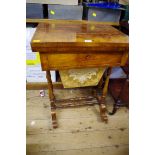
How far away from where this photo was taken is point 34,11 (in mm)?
1587

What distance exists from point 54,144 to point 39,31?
80 centimetres

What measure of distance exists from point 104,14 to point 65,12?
34cm

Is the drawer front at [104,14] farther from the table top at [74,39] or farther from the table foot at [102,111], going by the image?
the table foot at [102,111]

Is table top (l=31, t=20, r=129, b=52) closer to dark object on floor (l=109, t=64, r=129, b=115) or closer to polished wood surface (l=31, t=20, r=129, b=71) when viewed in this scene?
polished wood surface (l=31, t=20, r=129, b=71)

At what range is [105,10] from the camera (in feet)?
5.29

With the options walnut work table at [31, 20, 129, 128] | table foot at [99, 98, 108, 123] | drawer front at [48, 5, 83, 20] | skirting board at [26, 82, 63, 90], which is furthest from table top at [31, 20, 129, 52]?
skirting board at [26, 82, 63, 90]

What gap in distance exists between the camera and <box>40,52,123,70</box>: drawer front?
114 centimetres

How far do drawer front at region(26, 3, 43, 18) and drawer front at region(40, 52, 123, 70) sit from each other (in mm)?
648
